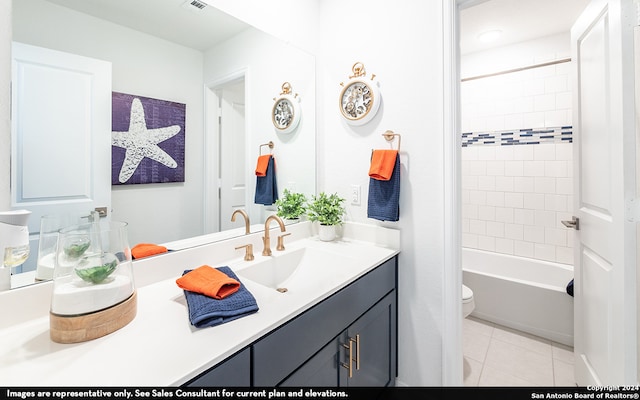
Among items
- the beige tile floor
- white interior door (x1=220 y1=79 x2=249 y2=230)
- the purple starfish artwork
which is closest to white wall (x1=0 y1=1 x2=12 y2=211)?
the purple starfish artwork

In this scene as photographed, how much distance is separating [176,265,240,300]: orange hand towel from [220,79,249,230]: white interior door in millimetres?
453

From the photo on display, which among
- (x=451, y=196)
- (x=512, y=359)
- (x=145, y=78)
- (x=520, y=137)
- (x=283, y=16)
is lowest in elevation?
(x=512, y=359)

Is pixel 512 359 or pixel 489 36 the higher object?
pixel 489 36

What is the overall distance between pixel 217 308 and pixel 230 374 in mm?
179

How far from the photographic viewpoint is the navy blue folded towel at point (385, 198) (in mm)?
1551

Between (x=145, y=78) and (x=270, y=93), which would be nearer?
(x=145, y=78)

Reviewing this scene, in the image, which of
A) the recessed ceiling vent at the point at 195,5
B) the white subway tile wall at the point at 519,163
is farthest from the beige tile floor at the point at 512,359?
the recessed ceiling vent at the point at 195,5

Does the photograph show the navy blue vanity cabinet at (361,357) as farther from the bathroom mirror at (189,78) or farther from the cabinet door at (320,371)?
the bathroom mirror at (189,78)

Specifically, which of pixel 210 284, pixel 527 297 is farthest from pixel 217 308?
pixel 527 297

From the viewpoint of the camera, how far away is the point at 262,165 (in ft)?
5.41

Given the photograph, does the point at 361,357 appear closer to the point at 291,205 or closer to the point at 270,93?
the point at 291,205

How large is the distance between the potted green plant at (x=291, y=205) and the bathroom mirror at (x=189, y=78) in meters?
0.06

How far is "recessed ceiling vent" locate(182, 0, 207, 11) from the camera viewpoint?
1238mm

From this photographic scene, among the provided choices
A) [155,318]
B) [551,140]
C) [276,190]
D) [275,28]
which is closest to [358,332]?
[155,318]
